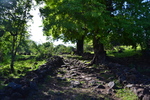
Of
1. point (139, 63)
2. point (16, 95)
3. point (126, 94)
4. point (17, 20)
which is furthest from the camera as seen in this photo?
point (139, 63)

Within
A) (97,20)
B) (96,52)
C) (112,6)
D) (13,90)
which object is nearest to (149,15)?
(112,6)

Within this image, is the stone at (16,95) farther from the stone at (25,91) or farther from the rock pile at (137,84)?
the rock pile at (137,84)

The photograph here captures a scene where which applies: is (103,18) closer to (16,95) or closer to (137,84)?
(137,84)

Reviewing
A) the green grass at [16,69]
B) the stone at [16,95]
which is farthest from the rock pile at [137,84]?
the green grass at [16,69]

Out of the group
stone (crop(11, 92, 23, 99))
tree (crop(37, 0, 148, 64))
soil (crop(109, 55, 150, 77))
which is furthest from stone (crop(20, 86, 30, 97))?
soil (crop(109, 55, 150, 77))

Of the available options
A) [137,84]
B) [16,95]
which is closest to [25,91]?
[16,95]

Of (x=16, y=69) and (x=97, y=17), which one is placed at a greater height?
(x=97, y=17)

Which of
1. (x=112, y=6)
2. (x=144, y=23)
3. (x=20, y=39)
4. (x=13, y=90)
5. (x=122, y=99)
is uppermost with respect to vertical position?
(x=112, y=6)

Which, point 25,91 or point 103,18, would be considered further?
point 103,18

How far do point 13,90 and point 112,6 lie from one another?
1141 cm

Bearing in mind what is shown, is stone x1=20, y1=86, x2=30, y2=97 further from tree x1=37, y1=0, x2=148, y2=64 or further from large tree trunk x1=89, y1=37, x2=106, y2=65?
large tree trunk x1=89, y1=37, x2=106, y2=65

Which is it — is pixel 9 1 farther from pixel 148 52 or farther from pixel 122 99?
pixel 148 52

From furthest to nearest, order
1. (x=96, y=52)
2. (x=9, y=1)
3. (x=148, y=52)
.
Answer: (x=148, y=52)
(x=96, y=52)
(x=9, y=1)

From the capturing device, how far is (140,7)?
46.0 feet
